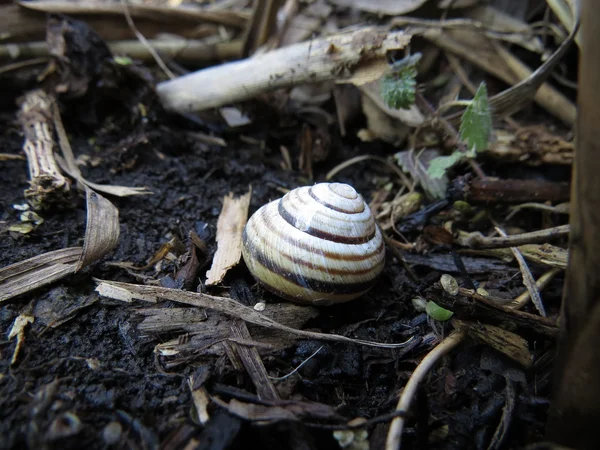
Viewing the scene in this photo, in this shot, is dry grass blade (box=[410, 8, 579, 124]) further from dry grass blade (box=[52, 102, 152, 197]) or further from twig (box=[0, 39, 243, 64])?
dry grass blade (box=[52, 102, 152, 197])

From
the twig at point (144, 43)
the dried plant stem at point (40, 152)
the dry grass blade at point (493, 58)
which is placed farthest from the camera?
the twig at point (144, 43)

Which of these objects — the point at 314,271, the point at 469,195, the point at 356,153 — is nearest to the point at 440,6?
the point at 356,153

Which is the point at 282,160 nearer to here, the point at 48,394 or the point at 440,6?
the point at 440,6

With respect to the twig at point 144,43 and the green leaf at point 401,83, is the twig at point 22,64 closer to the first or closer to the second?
the twig at point 144,43

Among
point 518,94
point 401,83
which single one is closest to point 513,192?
point 518,94

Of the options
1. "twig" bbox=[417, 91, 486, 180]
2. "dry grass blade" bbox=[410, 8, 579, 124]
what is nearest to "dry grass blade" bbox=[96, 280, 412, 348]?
"twig" bbox=[417, 91, 486, 180]

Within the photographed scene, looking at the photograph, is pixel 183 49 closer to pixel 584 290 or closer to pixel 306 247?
pixel 306 247

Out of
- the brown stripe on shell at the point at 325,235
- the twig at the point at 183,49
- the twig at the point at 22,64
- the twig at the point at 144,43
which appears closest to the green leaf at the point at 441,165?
the brown stripe on shell at the point at 325,235
